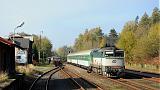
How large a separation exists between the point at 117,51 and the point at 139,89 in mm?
12130

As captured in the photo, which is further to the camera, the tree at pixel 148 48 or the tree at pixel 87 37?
the tree at pixel 87 37

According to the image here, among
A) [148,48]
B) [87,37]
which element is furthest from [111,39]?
[87,37]

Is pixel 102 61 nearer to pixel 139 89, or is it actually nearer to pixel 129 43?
pixel 139 89

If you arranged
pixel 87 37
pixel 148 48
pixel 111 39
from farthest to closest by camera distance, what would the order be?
pixel 87 37 < pixel 111 39 < pixel 148 48

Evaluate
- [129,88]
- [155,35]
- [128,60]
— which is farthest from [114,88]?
[128,60]

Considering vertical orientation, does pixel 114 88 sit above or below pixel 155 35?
Answer: below

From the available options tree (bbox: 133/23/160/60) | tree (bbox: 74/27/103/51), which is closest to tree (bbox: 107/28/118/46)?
tree (bbox: 74/27/103/51)

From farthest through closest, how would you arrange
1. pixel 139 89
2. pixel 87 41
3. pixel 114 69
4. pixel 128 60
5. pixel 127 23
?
pixel 87 41 → pixel 127 23 → pixel 128 60 → pixel 114 69 → pixel 139 89

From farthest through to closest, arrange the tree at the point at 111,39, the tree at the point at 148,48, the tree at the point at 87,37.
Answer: the tree at the point at 87,37 → the tree at the point at 148,48 → the tree at the point at 111,39

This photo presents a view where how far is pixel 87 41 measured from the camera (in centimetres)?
17600

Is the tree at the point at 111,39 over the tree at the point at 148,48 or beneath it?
over

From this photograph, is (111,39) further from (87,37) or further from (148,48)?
(87,37)

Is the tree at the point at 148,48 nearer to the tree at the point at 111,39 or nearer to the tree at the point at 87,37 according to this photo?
the tree at the point at 111,39

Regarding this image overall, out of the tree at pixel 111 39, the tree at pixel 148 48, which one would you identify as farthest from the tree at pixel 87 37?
the tree at pixel 148 48
